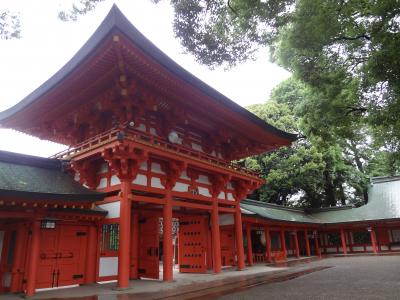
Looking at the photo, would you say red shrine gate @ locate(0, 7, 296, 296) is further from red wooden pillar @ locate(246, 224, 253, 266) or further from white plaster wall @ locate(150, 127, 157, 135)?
red wooden pillar @ locate(246, 224, 253, 266)

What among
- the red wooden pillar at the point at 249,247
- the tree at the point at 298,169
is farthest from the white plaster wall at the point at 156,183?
the tree at the point at 298,169

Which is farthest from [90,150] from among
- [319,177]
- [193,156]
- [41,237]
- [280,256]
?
[319,177]

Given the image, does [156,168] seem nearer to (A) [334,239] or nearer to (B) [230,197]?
(B) [230,197]

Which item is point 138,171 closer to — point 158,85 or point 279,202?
point 158,85

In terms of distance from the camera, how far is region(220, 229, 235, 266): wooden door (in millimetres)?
20062

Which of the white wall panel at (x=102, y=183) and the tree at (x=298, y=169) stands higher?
the tree at (x=298, y=169)

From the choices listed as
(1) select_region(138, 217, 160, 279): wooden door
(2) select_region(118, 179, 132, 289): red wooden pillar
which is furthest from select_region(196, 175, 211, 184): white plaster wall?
(2) select_region(118, 179, 132, 289): red wooden pillar

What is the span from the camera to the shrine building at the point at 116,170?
10.2 meters

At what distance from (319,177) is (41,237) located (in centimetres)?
2942

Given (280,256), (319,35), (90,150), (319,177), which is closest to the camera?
(319,35)

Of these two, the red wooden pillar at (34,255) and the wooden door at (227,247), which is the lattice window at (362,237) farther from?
the red wooden pillar at (34,255)

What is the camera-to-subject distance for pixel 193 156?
13.9m

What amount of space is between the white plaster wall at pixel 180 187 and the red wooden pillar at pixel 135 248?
2.41m

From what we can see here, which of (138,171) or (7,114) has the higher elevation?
(7,114)
